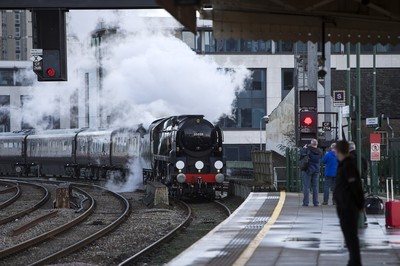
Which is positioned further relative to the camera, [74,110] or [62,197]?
[74,110]

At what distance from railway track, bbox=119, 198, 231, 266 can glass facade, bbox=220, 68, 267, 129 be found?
34.9 m

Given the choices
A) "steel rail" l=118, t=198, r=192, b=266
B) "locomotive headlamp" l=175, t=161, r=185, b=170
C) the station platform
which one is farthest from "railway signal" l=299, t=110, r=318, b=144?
"locomotive headlamp" l=175, t=161, r=185, b=170

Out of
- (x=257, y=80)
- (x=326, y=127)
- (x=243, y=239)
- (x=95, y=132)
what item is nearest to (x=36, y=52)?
(x=243, y=239)

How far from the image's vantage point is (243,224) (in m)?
16.2

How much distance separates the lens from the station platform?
11258 mm

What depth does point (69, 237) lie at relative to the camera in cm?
1859

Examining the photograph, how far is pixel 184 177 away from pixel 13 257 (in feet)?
43.7

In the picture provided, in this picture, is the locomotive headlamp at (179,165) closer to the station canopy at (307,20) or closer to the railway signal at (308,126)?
the railway signal at (308,126)

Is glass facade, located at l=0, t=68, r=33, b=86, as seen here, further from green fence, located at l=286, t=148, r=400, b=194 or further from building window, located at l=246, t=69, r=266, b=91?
green fence, located at l=286, t=148, r=400, b=194

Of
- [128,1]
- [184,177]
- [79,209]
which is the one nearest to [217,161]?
[184,177]

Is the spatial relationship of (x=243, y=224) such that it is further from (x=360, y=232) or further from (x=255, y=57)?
(x=255, y=57)

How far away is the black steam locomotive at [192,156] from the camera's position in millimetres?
28328

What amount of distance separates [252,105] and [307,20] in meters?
53.2

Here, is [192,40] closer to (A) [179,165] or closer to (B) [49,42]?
(A) [179,165]
